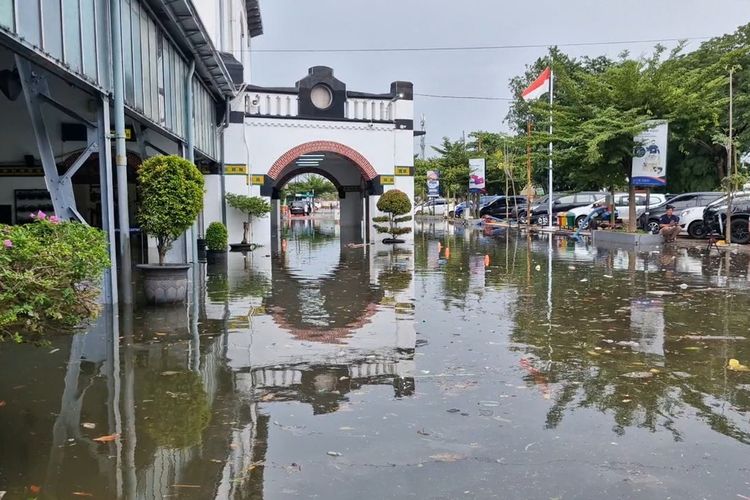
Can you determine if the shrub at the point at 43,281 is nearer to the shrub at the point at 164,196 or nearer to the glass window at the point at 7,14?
the glass window at the point at 7,14

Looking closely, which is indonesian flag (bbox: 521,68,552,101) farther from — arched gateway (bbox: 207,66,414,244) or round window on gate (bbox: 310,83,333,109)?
round window on gate (bbox: 310,83,333,109)

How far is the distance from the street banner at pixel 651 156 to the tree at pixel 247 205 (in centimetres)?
1161

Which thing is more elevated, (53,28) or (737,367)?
(53,28)

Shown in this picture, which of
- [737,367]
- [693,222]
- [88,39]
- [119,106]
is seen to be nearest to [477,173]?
[693,222]

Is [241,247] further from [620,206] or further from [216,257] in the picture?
[620,206]

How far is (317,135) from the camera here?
70.5ft

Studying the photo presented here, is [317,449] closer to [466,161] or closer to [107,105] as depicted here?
[107,105]

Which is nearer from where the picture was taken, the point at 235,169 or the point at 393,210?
the point at 235,169

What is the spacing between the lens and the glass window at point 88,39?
809cm

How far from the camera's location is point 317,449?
4.03 m

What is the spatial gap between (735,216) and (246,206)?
1429 cm

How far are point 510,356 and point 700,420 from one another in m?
2.05

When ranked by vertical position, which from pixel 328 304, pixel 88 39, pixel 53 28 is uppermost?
pixel 88 39

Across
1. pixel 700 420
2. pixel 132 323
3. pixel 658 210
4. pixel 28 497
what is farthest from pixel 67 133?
pixel 658 210
